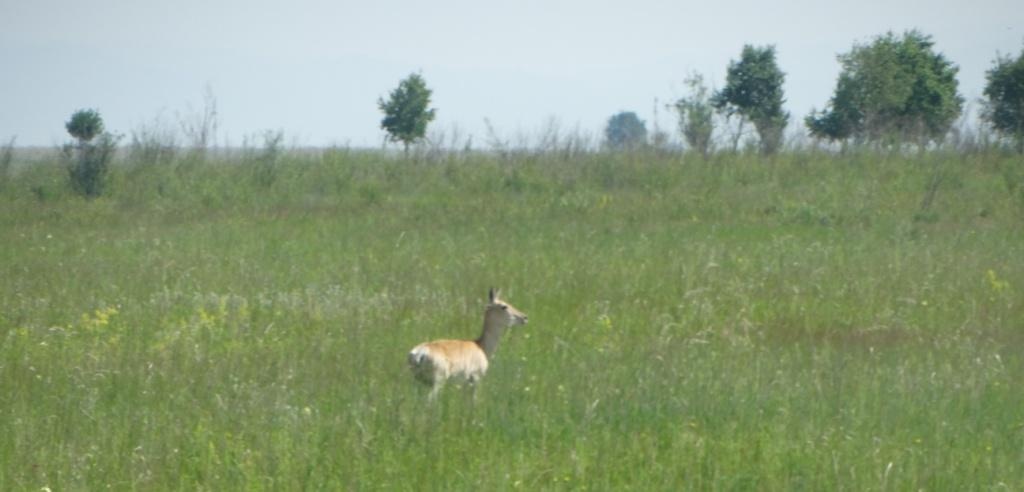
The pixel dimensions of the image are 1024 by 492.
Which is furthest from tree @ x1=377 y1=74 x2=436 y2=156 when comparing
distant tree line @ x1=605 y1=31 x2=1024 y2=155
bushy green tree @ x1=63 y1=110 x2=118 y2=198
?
bushy green tree @ x1=63 y1=110 x2=118 y2=198

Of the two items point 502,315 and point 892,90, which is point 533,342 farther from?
point 892,90

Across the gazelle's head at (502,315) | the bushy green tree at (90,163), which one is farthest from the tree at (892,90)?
the gazelle's head at (502,315)

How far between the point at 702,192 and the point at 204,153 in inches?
455

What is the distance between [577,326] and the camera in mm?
11773

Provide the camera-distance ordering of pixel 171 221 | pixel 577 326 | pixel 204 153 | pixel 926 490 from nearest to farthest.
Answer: pixel 926 490 < pixel 577 326 < pixel 171 221 < pixel 204 153

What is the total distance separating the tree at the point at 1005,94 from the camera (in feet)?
117

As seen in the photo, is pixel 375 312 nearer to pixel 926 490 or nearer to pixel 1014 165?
pixel 926 490

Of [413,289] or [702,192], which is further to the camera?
[702,192]

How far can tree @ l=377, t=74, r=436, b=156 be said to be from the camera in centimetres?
4303

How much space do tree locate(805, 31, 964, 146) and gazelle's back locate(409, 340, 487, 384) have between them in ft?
83.2

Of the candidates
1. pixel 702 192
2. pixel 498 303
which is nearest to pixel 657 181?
pixel 702 192

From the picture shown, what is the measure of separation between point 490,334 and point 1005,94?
3025cm

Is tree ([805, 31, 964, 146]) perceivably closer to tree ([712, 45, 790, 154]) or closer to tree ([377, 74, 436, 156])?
tree ([712, 45, 790, 154])

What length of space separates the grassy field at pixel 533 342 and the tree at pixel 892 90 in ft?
40.0
